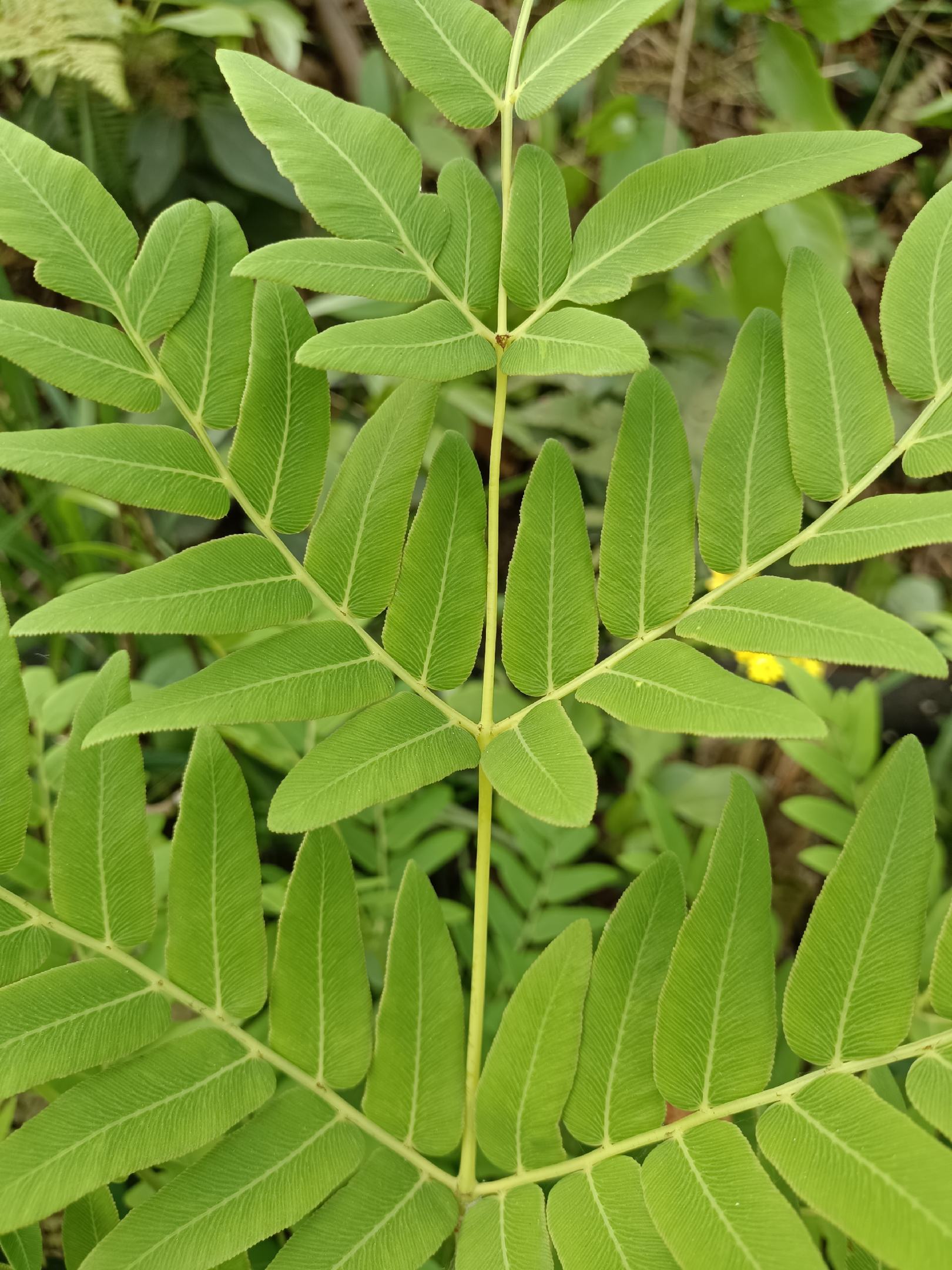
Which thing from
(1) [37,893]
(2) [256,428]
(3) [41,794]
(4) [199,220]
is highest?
(4) [199,220]

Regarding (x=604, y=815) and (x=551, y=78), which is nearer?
(x=551, y=78)

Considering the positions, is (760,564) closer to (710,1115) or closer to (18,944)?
Answer: (710,1115)

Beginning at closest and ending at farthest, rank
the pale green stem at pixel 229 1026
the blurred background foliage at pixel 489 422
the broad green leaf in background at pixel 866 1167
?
the broad green leaf in background at pixel 866 1167
the pale green stem at pixel 229 1026
the blurred background foliage at pixel 489 422

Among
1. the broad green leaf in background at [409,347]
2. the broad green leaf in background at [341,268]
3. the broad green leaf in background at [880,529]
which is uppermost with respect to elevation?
the broad green leaf in background at [341,268]

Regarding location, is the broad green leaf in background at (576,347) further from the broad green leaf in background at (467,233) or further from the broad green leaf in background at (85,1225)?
the broad green leaf in background at (85,1225)

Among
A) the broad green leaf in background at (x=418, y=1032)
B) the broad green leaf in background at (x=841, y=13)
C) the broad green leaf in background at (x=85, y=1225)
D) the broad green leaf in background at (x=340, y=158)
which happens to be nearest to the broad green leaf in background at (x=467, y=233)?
the broad green leaf in background at (x=340, y=158)

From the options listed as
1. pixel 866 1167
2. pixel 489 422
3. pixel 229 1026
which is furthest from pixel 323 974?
pixel 489 422

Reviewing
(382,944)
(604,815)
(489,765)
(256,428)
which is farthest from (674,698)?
(604,815)

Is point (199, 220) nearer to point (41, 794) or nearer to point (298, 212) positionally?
point (41, 794)
